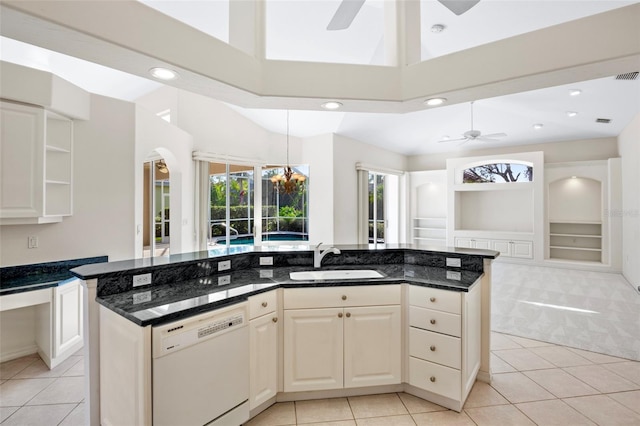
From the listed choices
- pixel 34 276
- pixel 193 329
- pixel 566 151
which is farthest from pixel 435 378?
pixel 566 151

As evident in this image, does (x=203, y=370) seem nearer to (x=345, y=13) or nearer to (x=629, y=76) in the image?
(x=345, y=13)

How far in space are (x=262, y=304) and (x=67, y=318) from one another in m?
2.22

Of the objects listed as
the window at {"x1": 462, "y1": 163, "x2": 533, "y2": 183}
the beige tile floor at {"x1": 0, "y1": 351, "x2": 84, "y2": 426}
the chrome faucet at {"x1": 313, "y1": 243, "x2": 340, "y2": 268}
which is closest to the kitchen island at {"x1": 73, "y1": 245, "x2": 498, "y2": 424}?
the chrome faucet at {"x1": 313, "y1": 243, "x2": 340, "y2": 268}

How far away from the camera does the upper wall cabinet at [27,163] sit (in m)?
2.70

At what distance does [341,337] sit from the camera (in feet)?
7.29

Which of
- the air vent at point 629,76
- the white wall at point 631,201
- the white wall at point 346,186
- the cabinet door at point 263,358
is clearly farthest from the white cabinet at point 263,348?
the white wall at point 631,201

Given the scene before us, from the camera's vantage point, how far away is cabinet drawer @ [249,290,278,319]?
2.00 metres

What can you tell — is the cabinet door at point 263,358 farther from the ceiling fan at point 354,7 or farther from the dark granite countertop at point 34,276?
the ceiling fan at point 354,7

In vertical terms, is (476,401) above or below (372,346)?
below

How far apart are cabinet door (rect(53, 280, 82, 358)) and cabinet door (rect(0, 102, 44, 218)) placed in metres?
0.76

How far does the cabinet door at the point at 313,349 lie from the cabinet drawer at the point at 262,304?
0.41ft

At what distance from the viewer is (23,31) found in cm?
149

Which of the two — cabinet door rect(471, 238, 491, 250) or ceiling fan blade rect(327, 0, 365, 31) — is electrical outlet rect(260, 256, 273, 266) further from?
cabinet door rect(471, 238, 491, 250)

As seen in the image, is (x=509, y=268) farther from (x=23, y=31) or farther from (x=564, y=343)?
(x=23, y=31)
